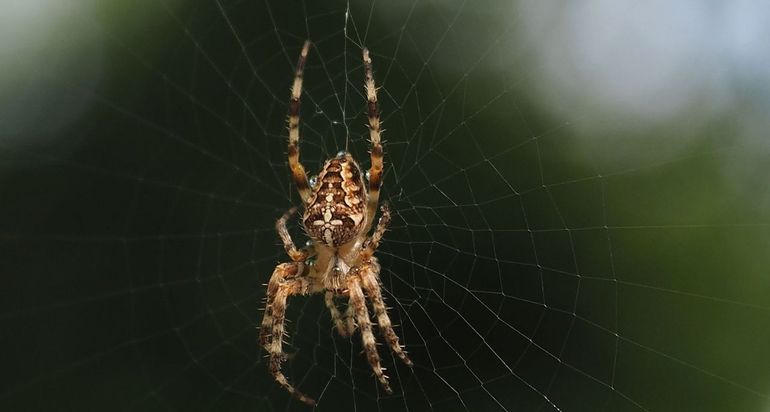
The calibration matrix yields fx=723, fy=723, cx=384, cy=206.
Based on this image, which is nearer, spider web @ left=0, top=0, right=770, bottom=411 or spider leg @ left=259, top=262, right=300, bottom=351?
spider leg @ left=259, top=262, right=300, bottom=351

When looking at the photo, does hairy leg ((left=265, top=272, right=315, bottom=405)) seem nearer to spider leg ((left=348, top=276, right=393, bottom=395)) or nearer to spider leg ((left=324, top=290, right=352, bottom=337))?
spider leg ((left=324, top=290, right=352, bottom=337))

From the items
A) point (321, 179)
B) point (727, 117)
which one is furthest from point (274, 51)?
point (727, 117)

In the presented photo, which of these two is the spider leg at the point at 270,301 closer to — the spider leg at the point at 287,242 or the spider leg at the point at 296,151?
the spider leg at the point at 287,242

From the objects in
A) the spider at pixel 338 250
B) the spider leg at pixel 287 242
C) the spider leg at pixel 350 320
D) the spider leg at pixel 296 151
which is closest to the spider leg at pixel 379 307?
the spider at pixel 338 250

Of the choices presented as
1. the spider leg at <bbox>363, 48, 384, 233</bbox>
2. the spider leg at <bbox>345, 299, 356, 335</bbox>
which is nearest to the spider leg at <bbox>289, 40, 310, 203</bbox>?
the spider leg at <bbox>363, 48, 384, 233</bbox>

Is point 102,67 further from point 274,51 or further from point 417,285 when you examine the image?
point 417,285

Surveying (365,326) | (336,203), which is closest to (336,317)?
(365,326)

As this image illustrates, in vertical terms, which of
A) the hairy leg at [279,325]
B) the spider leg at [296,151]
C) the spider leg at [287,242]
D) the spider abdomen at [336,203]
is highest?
the spider leg at [296,151]
